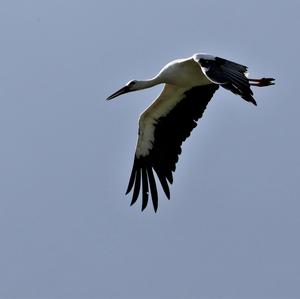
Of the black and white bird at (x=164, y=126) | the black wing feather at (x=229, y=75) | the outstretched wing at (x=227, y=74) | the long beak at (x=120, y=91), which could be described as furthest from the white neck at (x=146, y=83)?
the black wing feather at (x=229, y=75)

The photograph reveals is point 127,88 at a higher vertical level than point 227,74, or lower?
higher

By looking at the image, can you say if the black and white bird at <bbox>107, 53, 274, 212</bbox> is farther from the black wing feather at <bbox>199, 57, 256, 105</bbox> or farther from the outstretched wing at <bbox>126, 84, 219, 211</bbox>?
the black wing feather at <bbox>199, 57, 256, 105</bbox>

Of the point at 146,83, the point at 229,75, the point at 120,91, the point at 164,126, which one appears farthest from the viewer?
the point at 120,91

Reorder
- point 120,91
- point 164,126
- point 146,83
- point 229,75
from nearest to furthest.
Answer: point 229,75 → point 146,83 → point 164,126 → point 120,91

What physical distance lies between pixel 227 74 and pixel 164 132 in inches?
111

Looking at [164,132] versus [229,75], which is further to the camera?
[164,132]

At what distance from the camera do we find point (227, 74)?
51.9 ft

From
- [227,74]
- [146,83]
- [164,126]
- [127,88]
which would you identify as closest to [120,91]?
[127,88]

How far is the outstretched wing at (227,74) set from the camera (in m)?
15.3

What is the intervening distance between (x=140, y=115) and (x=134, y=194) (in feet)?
4.05

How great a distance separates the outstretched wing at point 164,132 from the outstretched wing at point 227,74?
167cm

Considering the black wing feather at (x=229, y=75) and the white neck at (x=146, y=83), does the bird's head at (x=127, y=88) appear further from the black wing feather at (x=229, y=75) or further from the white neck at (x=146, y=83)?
the black wing feather at (x=229, y=75)

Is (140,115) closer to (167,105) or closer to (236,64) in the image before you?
(167,105)

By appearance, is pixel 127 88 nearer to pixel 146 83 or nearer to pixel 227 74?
pixel 146 83
